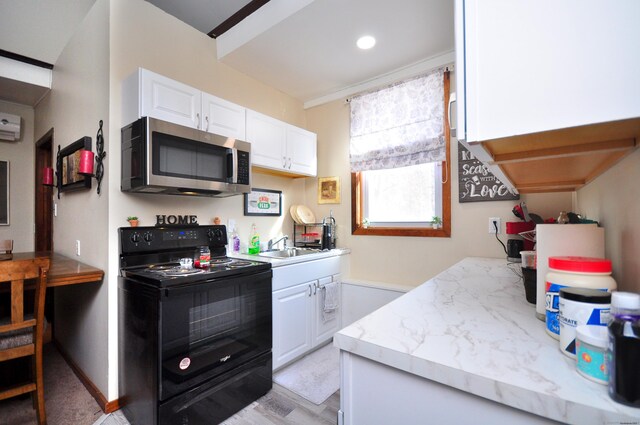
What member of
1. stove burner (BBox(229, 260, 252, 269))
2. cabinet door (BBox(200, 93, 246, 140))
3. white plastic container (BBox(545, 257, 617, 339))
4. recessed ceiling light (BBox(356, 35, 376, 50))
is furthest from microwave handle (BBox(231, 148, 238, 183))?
white plastic container (BBox(545, 257, 617, 339))

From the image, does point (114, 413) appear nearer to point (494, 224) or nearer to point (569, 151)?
point (569, 151)

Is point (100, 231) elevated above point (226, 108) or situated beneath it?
situated beneath

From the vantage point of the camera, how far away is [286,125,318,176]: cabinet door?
291 centimetres

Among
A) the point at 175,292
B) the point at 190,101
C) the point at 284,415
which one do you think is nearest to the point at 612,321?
the point at 175,292

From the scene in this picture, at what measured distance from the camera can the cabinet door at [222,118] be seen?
2.19 metres

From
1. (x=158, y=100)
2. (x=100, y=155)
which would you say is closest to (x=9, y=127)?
(x=100, y=155)

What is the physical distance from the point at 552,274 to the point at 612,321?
25 centimetres

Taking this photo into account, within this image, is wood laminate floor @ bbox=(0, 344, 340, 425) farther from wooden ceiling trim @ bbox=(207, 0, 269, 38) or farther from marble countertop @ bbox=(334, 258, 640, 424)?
wooden ceiling trim @ bbox=(207, 0, 269, 38)

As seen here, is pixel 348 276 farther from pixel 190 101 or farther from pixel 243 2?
pixel 243 2

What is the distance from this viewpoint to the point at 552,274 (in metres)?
0.72

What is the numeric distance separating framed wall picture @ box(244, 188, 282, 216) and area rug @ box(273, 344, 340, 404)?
138 cm

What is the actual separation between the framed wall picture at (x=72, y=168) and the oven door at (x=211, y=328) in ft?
4.04

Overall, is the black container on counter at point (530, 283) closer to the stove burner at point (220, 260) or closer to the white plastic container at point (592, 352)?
the white plastic container at point (592, 352)

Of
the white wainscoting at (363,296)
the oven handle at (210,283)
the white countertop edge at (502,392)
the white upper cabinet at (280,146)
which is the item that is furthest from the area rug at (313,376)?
the white upper cabinet at (280,146)
